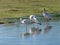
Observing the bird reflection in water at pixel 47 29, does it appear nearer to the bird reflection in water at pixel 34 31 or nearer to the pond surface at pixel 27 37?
the pond surface at pixel 27 37

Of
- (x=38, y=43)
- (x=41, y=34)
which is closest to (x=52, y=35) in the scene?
(x=41, y=34)

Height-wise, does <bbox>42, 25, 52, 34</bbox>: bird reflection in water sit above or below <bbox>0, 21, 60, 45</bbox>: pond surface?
below

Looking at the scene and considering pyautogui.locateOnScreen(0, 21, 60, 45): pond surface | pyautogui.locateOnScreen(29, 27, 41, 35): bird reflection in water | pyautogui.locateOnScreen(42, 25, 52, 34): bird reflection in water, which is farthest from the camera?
pyautogui.locateOnScreen(42, 25, 52, 34): bird reflection in water

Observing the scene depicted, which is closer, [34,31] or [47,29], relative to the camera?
[34,31]

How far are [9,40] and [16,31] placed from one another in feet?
7.14

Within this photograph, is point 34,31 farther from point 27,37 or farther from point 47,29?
point 27,37

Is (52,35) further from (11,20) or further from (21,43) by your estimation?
(11,20)

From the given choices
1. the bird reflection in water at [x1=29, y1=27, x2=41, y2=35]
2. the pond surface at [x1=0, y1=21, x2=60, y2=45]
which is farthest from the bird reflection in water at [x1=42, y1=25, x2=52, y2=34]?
the bird reflection in water at [x1=29, y1=27, x2=41, y2=35]

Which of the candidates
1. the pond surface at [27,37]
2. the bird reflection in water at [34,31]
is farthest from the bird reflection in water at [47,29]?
the bird reflection in water at [34,31]

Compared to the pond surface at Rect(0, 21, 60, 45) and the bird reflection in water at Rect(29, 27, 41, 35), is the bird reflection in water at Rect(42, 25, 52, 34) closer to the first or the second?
the pond surface at Rect(0, 21, 60, 45)

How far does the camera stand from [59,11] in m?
23.7

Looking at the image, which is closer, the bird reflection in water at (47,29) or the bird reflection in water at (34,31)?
the bird reflection in water at (34,31)

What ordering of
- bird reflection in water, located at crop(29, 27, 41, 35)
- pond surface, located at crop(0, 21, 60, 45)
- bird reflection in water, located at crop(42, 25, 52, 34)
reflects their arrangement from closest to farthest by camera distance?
pond surface, located at crop(0, 21, 60, 45) < bird reflection in water, located at crop(29, 27, 41, 35) < bird reflection in water, located at crop(42, 25, 52, 34)

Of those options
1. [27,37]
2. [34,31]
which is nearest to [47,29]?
[34,31]
